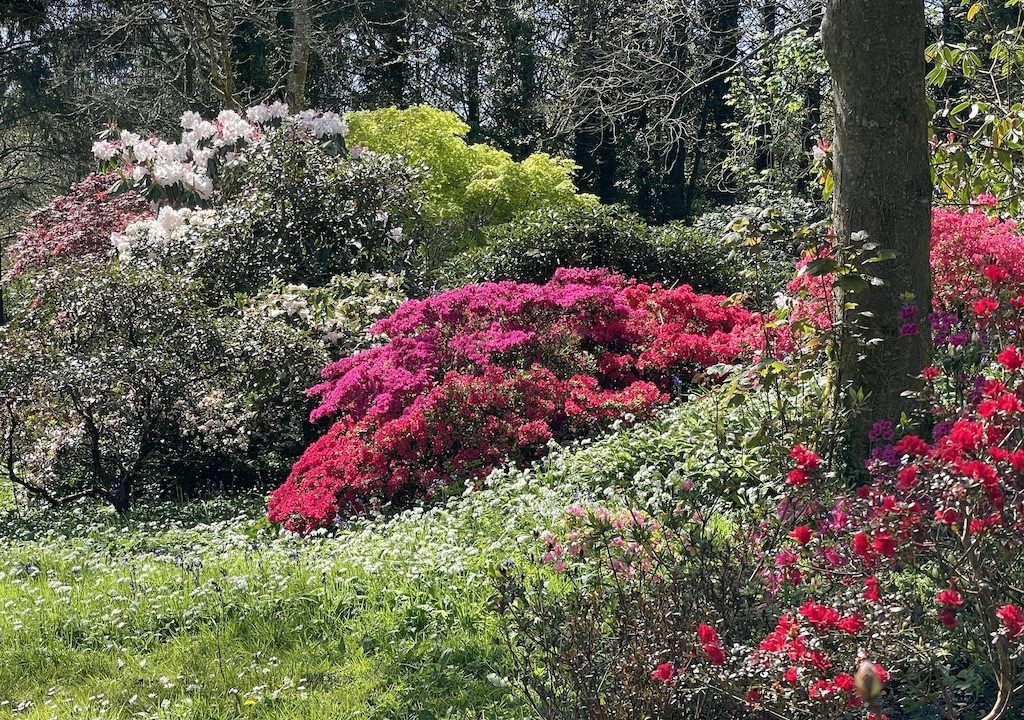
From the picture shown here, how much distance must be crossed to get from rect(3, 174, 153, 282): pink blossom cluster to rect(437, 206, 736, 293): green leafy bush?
20.4 ft

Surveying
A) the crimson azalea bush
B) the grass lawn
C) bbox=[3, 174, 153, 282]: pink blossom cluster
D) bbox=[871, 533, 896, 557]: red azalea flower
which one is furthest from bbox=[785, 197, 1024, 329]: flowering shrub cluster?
bbox=[3, 174, 153, 282]: pink blossom cluster

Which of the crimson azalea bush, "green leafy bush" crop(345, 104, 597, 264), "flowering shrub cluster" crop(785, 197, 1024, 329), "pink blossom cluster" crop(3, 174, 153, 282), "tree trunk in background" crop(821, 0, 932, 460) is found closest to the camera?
"tree trunk in background" crop(821, 0, 932, 460)

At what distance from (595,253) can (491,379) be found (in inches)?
125

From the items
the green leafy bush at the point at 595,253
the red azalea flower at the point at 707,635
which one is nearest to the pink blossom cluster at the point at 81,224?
the green leafy bush at the point at 595,253

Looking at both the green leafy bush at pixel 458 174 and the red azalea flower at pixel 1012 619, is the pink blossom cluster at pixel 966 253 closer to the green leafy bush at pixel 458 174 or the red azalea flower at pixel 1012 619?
the red azalea flower at pixel 1012 619

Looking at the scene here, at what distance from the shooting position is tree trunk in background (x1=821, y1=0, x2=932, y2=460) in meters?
4.50

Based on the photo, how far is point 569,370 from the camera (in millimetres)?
7238

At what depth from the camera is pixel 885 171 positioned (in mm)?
4547

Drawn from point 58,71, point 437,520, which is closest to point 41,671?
point 437,520

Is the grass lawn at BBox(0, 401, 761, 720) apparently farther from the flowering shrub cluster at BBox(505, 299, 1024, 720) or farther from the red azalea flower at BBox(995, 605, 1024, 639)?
the red azalea flower at BBox(995, 605, 1024, 639)

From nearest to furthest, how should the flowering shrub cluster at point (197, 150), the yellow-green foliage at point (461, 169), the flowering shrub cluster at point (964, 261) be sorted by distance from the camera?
the flowering shrub cluster at point (964, 261)
the flowering shrub cluster at point (197, 150)
the yellow-green foliage at point (461, 169)

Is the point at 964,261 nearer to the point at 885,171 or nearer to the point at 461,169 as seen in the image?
the point at 885,171

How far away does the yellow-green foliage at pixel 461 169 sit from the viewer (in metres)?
13.9

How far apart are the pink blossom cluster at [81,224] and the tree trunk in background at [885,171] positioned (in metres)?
11.1
